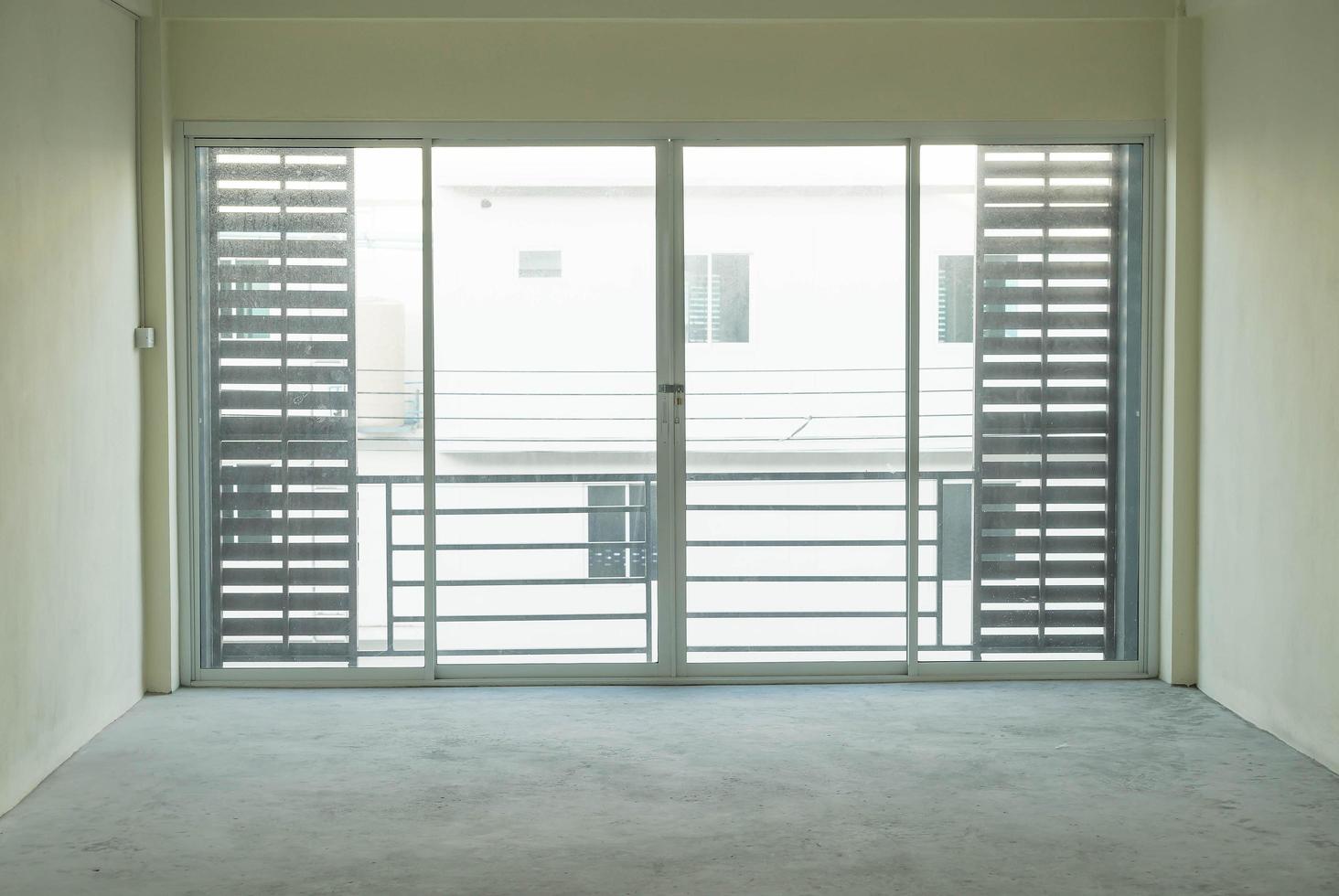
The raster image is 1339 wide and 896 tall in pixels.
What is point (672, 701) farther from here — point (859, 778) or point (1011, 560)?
point (1011, 560)

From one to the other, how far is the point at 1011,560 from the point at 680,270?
1755 millimetres

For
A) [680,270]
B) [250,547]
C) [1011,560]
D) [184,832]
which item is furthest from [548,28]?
[184,832]

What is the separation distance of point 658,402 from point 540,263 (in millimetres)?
713

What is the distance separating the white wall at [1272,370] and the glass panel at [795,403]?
118 centimetres

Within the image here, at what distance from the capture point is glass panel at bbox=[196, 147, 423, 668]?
540 cm

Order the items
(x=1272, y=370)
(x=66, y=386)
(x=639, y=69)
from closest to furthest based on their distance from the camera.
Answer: (x=66, y=386) < (x=1272, y=370) < (x=639, y=69)

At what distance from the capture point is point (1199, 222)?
5.34 m

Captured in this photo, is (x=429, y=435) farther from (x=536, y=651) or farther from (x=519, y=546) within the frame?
(x=536, y=651)

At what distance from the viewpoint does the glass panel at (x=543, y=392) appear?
541 cm

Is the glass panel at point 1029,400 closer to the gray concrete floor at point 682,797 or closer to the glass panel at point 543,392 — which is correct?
the gray concrete floor at point 682,797

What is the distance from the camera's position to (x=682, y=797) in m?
4.06

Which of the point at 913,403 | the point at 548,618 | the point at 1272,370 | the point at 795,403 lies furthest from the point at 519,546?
the point at 1272,370

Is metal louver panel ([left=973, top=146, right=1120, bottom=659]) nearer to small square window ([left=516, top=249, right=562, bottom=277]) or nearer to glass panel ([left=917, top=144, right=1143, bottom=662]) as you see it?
glass panel ([left=917, top=144, right=1143, bottom=662])

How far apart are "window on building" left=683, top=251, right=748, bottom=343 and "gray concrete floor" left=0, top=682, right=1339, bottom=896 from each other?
1412mm
